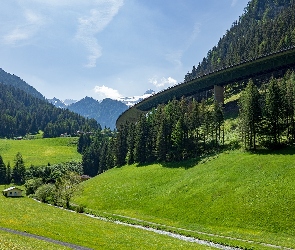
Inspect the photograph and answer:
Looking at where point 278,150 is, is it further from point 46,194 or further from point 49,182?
point 49,182

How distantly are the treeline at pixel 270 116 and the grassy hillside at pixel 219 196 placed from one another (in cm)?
627

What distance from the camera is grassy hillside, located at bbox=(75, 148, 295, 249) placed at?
43.5m

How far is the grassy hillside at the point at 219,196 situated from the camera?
143 feet

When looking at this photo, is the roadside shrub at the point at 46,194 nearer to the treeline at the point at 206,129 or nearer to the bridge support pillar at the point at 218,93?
the treeline at the point at 206,129

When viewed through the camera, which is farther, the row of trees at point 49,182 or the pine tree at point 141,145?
the pine tree at point 141,145

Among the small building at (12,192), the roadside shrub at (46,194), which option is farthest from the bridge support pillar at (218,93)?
the small building at (12,192)

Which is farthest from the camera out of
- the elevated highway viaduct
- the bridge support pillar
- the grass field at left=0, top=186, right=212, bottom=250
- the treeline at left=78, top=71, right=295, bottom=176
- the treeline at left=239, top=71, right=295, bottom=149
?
the bridge support pillar

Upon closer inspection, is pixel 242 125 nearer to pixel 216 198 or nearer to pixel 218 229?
pixel 216 198

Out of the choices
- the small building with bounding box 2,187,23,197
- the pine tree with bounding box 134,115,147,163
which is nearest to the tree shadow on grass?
the pine tree with bounding box 134,115,147,163

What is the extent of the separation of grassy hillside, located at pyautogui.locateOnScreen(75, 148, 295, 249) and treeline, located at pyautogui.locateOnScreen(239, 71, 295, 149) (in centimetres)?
627

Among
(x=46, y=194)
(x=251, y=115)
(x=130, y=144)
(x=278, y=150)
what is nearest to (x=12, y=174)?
(x=46, y=194)

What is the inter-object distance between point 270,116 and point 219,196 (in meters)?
27.1

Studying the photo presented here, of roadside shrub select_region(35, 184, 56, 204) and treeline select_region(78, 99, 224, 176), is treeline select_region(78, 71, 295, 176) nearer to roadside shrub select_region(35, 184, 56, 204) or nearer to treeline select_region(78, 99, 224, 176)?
treeline select_region(78, 99, 224, 176)

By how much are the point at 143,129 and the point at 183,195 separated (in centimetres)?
4454
